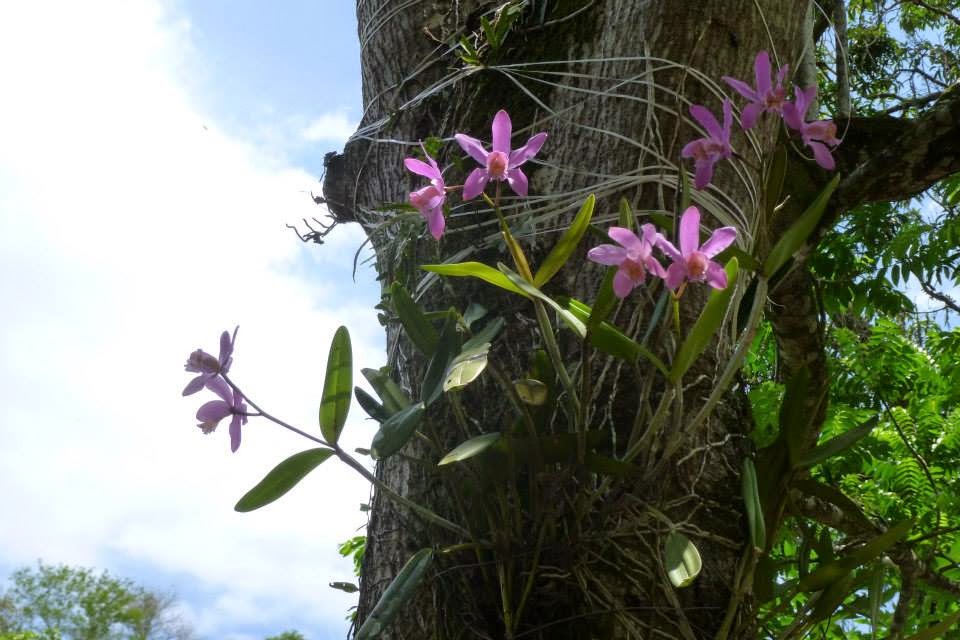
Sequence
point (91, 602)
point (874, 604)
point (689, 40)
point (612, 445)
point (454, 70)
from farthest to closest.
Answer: point (91, 602), point (454, 70), point (689, 40), point (874, 604), point (612, 445)

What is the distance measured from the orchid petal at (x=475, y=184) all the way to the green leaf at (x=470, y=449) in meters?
0.24

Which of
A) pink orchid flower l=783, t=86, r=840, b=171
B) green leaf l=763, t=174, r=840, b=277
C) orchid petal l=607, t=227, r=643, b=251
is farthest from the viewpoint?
pink orchid flower l=783, t=86, r=840, b=171

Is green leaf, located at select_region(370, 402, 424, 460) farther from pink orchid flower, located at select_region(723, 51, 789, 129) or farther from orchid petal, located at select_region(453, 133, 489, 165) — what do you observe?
pink orchid flower, located at select_region(723, 51, 789, 129)

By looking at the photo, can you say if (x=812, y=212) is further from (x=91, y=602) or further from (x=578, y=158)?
(x=91, y=602)

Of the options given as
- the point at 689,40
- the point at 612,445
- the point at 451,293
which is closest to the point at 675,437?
the point at 612,445

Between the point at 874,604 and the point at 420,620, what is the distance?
587 millimetres

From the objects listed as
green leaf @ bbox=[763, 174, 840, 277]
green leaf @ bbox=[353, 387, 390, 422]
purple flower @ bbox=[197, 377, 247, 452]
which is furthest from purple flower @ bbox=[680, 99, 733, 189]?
purple flower @ bbox=[197, 377, 247, 452]

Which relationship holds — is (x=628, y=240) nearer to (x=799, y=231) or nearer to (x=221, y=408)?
(x=799, y=231)

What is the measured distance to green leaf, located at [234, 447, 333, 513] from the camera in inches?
33.6

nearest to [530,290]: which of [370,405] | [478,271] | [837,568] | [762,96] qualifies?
[478,271]

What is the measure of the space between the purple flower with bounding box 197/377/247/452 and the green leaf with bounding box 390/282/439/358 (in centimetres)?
19

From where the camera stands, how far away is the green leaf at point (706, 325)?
2.50 ft

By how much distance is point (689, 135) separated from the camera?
1146 mm

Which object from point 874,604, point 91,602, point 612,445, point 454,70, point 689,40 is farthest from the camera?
point 91,602
